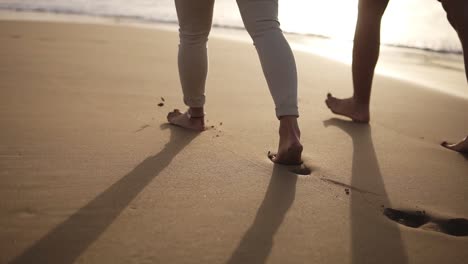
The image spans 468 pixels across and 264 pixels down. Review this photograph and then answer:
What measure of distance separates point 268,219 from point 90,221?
1.62 feet

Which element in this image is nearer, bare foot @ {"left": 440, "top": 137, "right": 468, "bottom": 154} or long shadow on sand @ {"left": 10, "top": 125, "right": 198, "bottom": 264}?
long shadow on sand @ {"left": 10, "top": 125, "right": 198, "bottom": 264}

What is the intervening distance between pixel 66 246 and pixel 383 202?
0.97 metres

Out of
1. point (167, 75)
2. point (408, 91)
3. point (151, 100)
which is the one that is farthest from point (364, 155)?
point (167, 75)

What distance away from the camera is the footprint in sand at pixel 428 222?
130cm

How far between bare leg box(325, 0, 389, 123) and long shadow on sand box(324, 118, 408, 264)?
0.47 metres

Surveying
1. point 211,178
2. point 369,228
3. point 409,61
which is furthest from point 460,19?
point 409,61

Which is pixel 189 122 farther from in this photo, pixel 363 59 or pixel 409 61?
pixel 409 61

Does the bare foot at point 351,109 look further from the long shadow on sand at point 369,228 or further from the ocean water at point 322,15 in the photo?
the ocean water at point 322,15

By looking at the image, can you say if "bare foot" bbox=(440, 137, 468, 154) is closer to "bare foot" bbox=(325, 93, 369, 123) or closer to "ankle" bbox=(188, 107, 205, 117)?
"bare foot" bbox=(325, 93, 369, 123)

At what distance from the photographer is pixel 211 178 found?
1.50 m

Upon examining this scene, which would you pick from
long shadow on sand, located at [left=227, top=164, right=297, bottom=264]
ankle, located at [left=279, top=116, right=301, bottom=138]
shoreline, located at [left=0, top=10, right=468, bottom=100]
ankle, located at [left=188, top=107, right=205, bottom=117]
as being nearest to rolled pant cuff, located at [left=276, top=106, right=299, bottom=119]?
ankle, located at [left=279, top=116, right=301, bottom=138]

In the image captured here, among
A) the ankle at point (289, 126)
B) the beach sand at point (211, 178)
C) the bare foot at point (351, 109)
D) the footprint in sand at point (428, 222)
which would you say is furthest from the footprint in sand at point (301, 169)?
the bare foot at point (351, 109)

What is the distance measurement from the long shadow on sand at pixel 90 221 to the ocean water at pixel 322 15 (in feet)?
16.9

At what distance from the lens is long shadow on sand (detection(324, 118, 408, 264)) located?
1125mm
